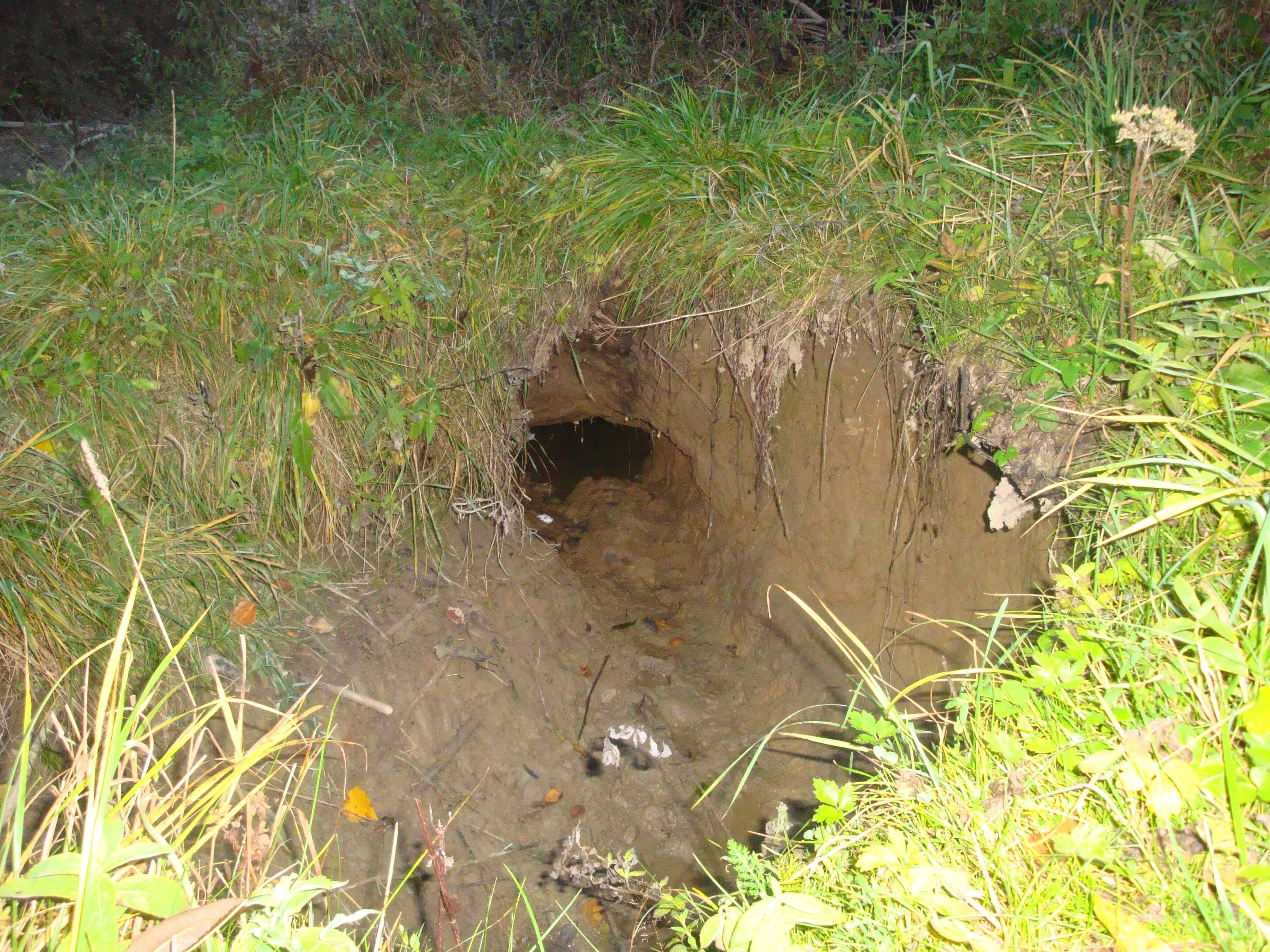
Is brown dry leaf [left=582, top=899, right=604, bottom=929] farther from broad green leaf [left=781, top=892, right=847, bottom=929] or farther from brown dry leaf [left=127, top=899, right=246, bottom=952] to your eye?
brown dry leaf [left=127, top=899, right=246, bottom=952]

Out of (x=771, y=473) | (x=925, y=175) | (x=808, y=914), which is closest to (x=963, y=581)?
(x=771, y=473)

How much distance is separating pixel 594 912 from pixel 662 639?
142 centimetres

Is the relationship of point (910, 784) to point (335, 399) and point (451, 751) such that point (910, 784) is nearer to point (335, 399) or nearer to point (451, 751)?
point (451, 751)

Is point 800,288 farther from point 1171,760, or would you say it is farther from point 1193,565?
point 1171,760

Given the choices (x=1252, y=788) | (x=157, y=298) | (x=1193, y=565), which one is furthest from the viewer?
(x=157, y=298)

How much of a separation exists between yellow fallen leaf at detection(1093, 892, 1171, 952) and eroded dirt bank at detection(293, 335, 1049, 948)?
0.92m

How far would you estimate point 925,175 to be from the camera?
235cm

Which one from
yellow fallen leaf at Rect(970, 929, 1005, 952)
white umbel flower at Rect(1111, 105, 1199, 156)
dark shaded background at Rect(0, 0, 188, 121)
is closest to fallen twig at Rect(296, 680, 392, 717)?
yellow fallen leaf at Rect(970, 929, 1005, 952)

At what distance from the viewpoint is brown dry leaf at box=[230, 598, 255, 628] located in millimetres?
2426

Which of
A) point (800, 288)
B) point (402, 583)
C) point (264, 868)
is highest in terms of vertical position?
point (800, 288)

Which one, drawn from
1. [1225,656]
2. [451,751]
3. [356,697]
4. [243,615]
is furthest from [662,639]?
[1225,656]

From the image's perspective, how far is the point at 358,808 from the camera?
7.72ft

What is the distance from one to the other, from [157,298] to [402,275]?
80cm

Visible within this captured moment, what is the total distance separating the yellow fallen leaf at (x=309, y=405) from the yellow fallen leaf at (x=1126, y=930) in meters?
2.44
